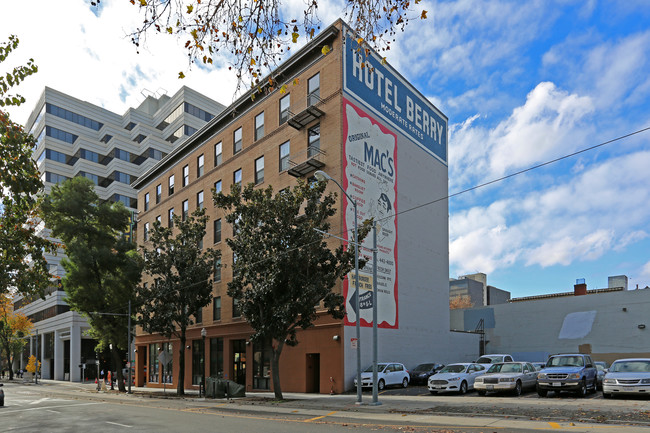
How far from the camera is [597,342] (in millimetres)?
42156

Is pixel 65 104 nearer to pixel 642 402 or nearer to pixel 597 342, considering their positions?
pixel 597 342

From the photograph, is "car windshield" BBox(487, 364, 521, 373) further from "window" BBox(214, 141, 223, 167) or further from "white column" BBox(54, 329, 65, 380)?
"white column" BBox(54, 329, 65, 380)

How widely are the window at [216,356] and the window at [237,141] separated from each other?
48.4ft

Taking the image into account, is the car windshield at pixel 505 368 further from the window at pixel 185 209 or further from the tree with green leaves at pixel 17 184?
the window at pixel 185 209

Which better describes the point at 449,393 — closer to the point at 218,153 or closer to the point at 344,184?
the point at 344,184

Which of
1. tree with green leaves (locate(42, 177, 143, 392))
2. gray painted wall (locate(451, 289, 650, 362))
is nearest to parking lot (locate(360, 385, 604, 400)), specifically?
gray painted wall (locate(451, 289, 650, 362))

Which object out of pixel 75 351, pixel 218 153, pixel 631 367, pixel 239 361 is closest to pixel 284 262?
pixel 631 367

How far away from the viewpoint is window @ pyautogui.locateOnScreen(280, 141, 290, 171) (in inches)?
1416

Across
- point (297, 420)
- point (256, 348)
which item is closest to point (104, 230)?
point (256, 348)

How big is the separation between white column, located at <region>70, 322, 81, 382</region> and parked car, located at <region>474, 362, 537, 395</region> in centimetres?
6351

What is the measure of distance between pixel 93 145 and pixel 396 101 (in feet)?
213

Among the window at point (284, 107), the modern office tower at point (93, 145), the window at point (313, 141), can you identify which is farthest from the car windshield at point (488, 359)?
the modern office tower at point (93, 145)

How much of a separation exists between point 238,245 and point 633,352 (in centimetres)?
3152

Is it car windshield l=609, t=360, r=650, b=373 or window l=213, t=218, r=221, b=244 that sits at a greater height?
window l=213, t=218, r=221, b=244
